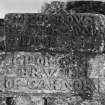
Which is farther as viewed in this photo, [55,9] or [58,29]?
[55,9]

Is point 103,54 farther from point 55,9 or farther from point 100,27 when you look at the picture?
point 55,9

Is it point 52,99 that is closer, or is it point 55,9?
point 52,99

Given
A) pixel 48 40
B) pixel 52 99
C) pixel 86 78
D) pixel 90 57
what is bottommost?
pixel 52 99

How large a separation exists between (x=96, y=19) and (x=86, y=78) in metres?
0.90

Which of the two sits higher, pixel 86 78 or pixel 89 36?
pixel 89 36

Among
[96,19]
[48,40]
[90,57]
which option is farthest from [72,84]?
[96,19]

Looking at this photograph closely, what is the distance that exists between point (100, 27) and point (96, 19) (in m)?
0.14

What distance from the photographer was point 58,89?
4.05 meters

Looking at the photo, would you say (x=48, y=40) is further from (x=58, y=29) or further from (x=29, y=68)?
(x=29, y=68)

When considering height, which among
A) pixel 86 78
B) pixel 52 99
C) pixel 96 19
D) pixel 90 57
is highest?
pixel 96 19

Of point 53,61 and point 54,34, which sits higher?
point 54,34

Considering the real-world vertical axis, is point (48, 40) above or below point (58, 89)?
above

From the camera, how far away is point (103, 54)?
412cm

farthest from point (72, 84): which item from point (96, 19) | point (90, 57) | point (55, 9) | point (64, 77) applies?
point (55, 9)
